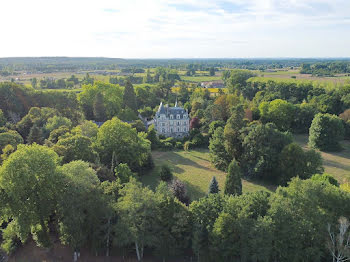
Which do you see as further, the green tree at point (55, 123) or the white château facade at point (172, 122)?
the white château facade at point (172, 122)

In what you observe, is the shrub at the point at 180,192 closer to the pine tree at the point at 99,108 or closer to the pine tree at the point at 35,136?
the pine tree at the point at 35,136

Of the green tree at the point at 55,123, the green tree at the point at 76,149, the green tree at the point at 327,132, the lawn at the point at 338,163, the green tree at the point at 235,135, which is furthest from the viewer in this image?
the green tree at the point at 327,132

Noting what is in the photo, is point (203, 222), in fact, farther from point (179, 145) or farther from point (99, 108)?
point (99, 108)

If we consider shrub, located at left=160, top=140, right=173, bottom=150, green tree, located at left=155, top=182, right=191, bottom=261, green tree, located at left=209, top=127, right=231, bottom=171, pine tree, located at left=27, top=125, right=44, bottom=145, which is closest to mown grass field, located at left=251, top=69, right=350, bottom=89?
shrub, located at left=160, top=140, right=173, bottom=150

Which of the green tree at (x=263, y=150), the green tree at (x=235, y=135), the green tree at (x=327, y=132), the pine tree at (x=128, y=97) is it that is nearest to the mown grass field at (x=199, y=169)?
the green tree at (x=327, y=132)

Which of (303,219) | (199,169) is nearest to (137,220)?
(303,219)

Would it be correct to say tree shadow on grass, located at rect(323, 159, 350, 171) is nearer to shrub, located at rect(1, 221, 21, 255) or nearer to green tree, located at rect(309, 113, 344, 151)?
green tree, located at rect(309, 113, 344, 151)
